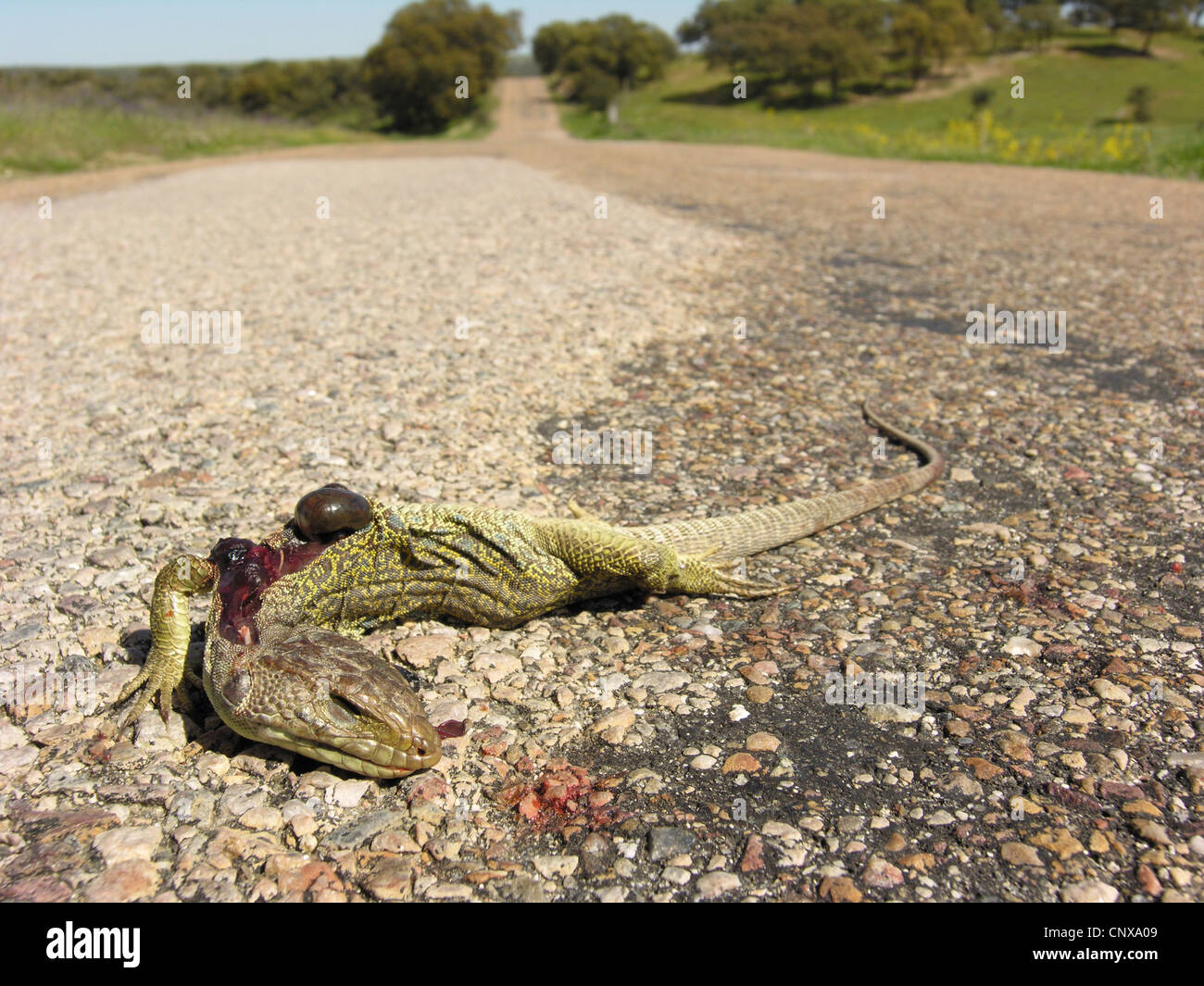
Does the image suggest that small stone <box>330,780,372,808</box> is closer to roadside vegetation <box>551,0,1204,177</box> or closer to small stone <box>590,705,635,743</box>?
small stone <box>590,705,635,743</box>

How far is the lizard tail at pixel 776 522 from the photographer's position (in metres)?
5.14

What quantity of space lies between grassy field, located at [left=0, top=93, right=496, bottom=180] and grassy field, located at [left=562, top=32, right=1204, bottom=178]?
54.7ft

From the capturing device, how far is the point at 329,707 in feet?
11.5

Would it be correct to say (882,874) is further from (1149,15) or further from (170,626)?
(1149,15)

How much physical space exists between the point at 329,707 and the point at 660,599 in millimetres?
2159

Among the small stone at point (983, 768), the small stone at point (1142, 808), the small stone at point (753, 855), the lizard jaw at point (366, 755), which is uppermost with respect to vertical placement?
the lizard jaw at point (366, 755)

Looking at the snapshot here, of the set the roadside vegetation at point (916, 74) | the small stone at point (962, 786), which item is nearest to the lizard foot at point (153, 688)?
the small stone at point (962, 786)

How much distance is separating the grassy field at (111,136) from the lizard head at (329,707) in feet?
84.8

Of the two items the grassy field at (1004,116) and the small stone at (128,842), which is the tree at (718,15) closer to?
the grassy field at (1004,116)

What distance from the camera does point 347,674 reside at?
355cm

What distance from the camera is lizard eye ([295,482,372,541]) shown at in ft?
14.2

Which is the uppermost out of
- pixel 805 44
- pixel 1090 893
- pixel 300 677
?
pixel 805 44

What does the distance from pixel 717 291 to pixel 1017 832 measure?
907cm

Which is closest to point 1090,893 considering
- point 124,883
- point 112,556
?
point 124,883
